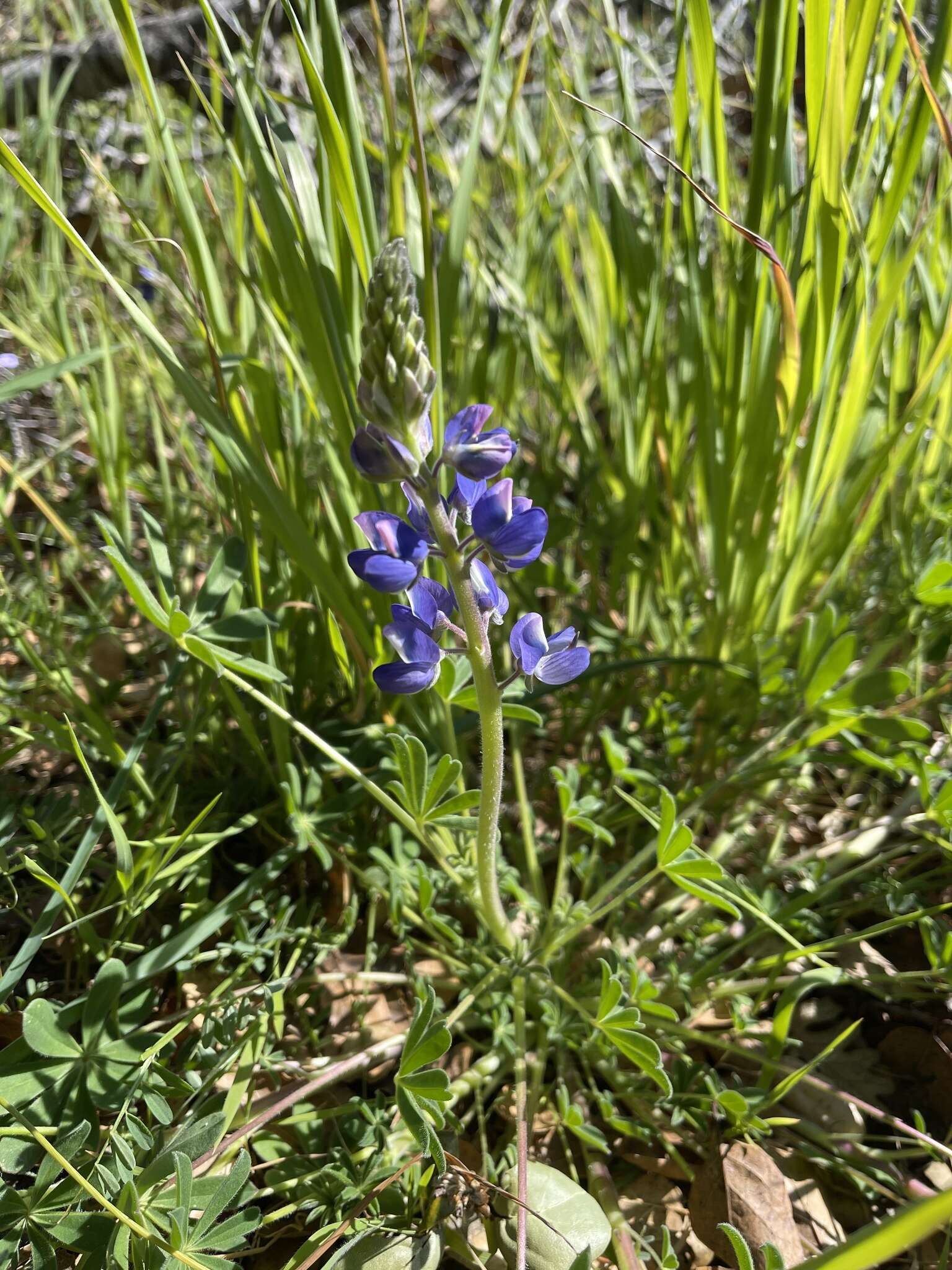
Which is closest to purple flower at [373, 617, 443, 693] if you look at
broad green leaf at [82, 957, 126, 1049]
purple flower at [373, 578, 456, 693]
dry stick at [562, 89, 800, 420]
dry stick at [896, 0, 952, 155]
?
purple flower at [373, 578, 456, 693]

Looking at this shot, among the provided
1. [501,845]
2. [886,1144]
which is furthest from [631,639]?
[886,1144]

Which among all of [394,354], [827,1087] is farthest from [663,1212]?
[394,354]

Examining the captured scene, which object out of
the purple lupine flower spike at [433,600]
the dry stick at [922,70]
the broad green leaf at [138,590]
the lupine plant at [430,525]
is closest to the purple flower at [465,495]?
the lupine plant at [430,525]

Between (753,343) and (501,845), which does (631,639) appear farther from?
(753,343)

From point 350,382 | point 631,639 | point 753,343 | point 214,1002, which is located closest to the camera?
point 214,1002

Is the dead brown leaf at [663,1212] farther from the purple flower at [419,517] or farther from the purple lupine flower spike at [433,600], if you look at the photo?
the purple flower at [419,517]

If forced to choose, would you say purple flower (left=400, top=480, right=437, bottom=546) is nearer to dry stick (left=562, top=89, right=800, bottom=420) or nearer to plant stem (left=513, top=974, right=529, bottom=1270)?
dry stick (left=562, top=89, right=800, bottom=420)

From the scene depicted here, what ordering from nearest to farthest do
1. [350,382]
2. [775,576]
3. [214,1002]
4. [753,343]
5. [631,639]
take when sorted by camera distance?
1. [214,1002]
2. [350,382]
3. [753,343]
4. [775,576]
5. [631,639]
